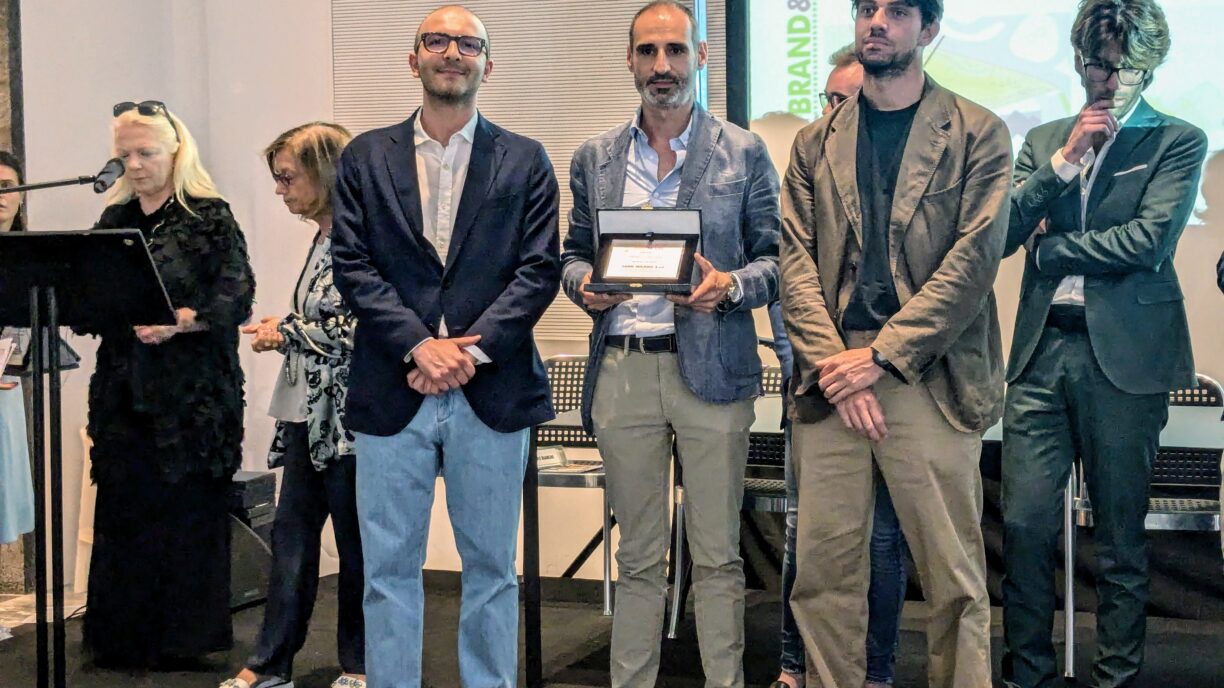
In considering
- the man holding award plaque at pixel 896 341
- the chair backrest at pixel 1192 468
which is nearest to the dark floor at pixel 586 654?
the chair backrest at pixel 1192 468

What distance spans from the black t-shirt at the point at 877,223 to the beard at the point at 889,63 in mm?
99

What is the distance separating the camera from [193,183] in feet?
13.9

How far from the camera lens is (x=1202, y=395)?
452 cm

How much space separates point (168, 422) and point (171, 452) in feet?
0.36

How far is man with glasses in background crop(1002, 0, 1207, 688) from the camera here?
3498mm

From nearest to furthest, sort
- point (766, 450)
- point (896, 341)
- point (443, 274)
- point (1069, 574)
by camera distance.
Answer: point (896, 341) < point (443, 274) < point (1069, 574) < point (766, 450)

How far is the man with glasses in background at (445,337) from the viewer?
10.6 feet

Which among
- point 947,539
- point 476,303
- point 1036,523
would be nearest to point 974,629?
point 947,539

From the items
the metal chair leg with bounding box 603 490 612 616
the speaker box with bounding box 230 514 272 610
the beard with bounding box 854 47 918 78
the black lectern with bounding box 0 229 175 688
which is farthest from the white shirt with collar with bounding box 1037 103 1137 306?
the speaker box with bounding box 230 514 272 610

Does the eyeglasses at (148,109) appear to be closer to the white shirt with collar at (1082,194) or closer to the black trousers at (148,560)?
the black trousers at (148,560)

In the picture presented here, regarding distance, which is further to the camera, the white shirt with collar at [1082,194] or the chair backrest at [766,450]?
the chair backrest at [766,450]

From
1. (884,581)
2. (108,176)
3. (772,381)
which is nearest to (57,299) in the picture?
(108,176)

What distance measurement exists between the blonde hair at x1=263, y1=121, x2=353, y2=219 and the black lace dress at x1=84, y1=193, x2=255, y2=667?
500mm

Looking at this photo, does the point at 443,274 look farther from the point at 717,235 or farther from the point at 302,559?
the point at 302,559
